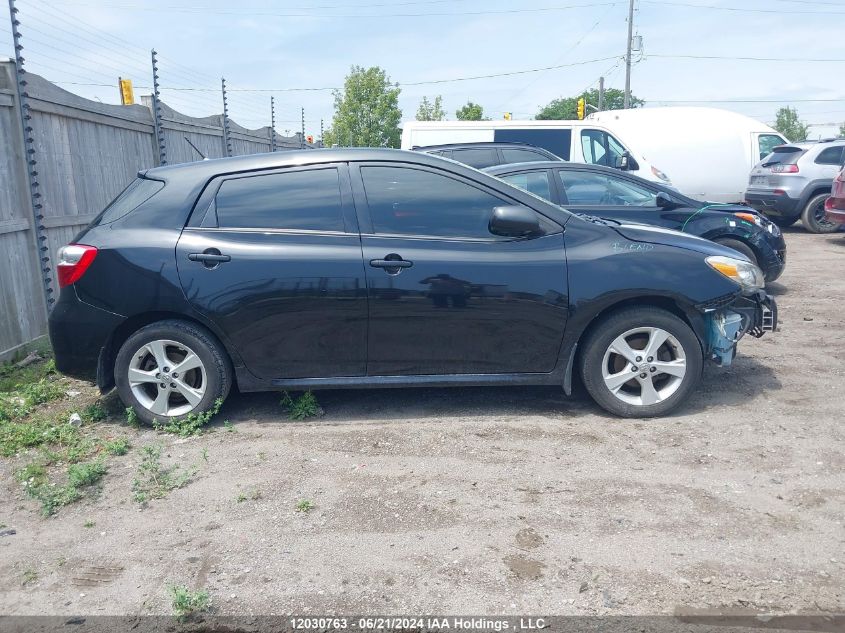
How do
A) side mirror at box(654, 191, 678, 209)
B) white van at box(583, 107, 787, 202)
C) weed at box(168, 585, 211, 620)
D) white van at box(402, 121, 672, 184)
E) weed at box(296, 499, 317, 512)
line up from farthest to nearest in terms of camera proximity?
white van at box(583, 107, 787, 202)
white van at box(402, 121, 672, 184)
side mirror at box(654, 191, 678, 209)
weed at box(296, 499, 317, 512)
weed at box(168, 585, 211, 620)

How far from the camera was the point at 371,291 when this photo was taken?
4867mm

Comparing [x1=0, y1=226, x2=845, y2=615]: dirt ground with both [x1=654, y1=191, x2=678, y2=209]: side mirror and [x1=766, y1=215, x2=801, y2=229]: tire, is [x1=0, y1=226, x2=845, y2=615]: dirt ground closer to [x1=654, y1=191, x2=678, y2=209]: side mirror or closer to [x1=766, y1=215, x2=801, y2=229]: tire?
[x1=654, y1=191, x2=678, y2=209]: side mirror

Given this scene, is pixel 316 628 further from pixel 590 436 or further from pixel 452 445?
pixel 590 436

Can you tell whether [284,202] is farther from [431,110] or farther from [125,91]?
[431,110]

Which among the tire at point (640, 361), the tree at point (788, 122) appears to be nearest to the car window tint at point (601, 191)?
the tire at point (640, 361)

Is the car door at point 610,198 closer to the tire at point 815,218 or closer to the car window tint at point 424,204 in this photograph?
the car window tint at point 424,204

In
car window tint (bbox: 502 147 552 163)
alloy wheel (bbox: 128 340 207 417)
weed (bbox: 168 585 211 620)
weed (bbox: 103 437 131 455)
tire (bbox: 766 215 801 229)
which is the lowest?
weed (bbox: 168 585 211 620)

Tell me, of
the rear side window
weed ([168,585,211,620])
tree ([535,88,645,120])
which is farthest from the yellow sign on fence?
tree ([535,88,645,120])

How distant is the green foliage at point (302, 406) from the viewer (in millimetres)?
5191

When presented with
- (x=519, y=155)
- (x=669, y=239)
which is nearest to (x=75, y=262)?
(x=669, y=239)

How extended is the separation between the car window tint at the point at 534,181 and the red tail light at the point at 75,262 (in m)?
4.47

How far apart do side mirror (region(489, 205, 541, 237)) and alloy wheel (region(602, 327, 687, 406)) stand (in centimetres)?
93

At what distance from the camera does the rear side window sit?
512 cm

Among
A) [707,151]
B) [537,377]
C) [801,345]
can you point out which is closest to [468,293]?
[537,377]
